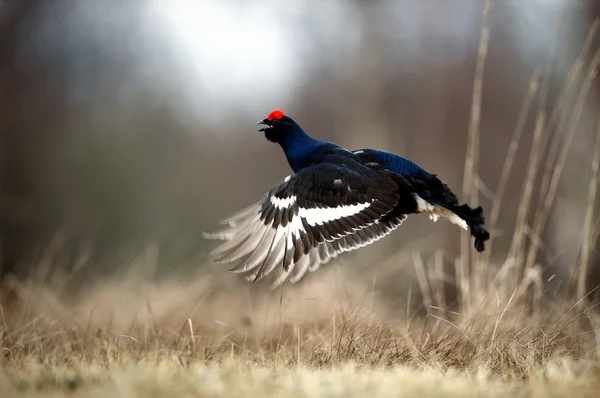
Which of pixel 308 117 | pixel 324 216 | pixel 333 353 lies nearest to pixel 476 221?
pixel 324 216

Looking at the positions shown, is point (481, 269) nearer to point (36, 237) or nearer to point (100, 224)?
point (36, 237)

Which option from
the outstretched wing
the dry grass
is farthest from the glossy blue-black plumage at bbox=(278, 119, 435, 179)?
the dry grass

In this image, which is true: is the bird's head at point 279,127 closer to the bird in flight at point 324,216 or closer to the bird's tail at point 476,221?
the bird in flight at point 324,216

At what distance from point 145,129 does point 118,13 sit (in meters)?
5.15

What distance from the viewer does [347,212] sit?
390cm

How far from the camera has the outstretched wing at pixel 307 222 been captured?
3816 millimetres

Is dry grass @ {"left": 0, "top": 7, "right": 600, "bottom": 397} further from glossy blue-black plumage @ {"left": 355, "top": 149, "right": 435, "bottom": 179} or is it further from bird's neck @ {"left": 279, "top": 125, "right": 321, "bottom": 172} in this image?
bird's neck @ {"left": 279, "top": 125, "right": 321, "bottom": 172}

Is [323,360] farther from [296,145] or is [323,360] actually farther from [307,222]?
[296,145]

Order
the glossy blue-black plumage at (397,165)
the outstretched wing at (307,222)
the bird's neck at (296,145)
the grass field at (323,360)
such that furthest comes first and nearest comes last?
the bird's neck at (296,145)
the glossy blue-black plumage at (397,165)
the outstretched wing at (307,222)
the grass field at (323,360)

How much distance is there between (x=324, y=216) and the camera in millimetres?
3879

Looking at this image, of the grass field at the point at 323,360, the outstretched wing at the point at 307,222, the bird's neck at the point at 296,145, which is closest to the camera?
the grass field at the point at 323,360

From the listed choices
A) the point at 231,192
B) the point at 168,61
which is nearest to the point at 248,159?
the point at 231,192

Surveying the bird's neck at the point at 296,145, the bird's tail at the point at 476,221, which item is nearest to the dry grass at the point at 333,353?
the bird's tail at the point at 476,221

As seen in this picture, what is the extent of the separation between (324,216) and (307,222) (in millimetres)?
90
